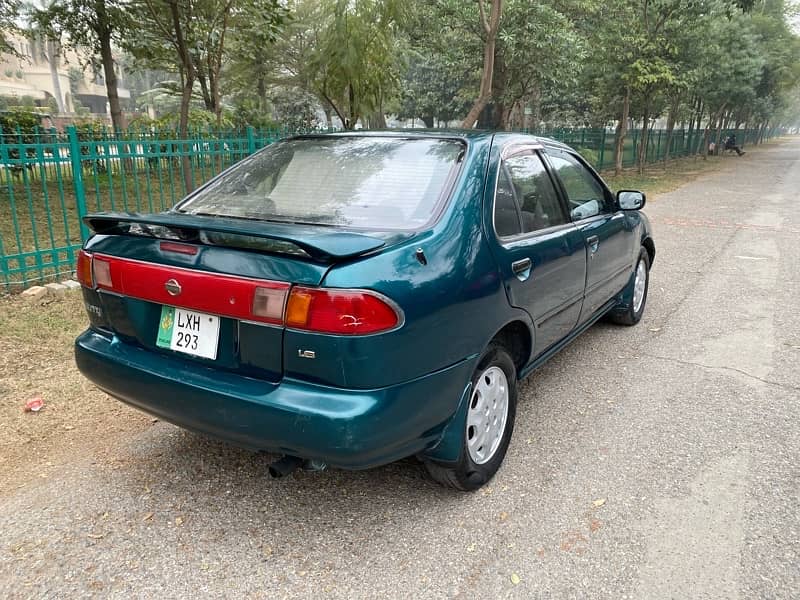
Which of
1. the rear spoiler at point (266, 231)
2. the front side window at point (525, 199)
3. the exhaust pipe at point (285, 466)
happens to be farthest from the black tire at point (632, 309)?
the exhaust pipe at point (285, 466)

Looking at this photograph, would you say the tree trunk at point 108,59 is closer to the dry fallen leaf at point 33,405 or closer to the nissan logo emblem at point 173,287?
the dry fallen leaf at point 33,405

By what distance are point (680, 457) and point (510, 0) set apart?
1166 centimetres

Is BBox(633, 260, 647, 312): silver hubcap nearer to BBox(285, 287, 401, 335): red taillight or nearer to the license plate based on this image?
BBox(285, 287, 401, 335): red taillight

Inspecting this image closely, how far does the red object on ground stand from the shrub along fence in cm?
211

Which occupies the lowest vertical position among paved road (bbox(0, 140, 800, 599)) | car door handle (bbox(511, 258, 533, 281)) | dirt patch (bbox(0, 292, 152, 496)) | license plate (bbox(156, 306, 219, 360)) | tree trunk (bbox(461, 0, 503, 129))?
paved road (bbox(0, 140, 800, 599))

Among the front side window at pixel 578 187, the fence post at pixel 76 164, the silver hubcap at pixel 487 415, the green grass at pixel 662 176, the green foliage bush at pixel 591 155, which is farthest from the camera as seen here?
the green foliage bush at pixel 591 155

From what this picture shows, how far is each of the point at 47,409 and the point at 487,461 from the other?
261 centimetres

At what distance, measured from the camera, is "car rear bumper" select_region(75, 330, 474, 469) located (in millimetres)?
2152

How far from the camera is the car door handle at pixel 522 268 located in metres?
2.90

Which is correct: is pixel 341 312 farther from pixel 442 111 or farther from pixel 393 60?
pixel 442 111

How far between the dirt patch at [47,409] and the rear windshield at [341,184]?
134 cm

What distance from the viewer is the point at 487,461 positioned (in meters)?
2.88

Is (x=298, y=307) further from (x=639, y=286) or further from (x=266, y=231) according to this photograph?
(x=639, y=286)

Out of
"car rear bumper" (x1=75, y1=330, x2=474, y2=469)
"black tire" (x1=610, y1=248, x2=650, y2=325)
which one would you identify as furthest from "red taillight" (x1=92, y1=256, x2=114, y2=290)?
"black tire" (x1=610, y1=248, x2=650, y2=325)
